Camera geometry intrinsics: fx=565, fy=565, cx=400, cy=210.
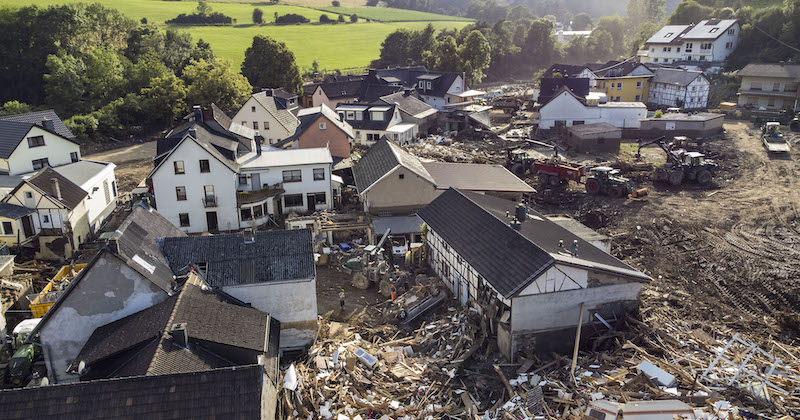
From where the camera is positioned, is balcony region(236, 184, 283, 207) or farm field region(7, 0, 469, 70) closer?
balcony region(236, 184, 283, 207)

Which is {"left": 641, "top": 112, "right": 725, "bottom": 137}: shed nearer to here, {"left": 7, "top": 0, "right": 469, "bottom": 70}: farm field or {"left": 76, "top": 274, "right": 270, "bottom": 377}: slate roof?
{"left": 76, "top": 274, "right": 270, "bottom": 377}: slate roof

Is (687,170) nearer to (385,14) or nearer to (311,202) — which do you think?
(311,202)

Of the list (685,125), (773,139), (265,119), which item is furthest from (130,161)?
(773,139)

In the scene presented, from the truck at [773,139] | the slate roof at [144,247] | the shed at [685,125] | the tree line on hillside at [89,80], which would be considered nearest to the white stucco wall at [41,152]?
the tree line on hillside at [89,80]

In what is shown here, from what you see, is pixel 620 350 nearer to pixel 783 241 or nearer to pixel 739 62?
pixel 783 241

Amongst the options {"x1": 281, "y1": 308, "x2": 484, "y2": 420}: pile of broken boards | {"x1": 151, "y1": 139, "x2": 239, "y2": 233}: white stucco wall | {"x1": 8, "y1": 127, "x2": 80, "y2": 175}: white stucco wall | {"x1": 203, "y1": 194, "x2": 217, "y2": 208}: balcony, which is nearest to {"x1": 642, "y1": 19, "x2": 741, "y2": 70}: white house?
{"x1": 151, "y1": 139, "x2": 239, "y2": 233}: white stucco wall
